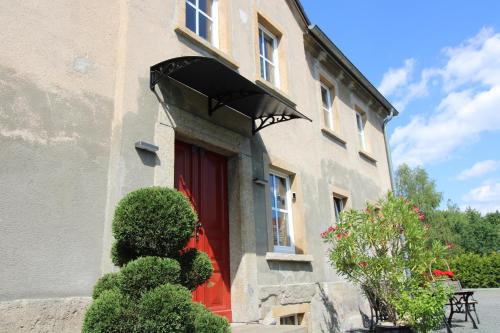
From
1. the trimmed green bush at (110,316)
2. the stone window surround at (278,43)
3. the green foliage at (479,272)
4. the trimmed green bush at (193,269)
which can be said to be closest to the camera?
the trimmed green bush at (110,316)

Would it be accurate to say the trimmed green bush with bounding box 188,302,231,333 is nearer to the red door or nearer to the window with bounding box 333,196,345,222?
→ the red door

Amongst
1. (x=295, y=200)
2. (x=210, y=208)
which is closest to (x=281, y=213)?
(x=295, y=200)

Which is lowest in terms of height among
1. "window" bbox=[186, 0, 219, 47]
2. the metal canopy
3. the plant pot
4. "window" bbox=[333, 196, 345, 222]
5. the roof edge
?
the plant pot

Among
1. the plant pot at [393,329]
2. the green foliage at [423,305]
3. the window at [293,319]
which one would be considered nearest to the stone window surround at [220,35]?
the window at [293,319]

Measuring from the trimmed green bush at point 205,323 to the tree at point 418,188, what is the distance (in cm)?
3169

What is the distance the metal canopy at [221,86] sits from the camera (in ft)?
16.2

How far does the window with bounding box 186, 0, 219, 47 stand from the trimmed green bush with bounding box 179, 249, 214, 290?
385 centimetres

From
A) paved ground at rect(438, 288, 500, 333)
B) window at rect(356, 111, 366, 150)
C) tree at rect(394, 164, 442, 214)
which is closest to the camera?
paved ground at rect(438, 288, 500, 333)

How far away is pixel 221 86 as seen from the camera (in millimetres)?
5570

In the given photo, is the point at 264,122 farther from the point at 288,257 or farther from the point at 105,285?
the point at 105,285

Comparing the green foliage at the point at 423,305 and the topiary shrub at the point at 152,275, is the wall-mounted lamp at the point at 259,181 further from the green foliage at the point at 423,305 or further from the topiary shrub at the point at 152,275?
the topiary shrub at the point at 152,275

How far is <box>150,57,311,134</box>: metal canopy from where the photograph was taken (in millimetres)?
4949

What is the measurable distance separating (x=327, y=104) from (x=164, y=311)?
8603mm

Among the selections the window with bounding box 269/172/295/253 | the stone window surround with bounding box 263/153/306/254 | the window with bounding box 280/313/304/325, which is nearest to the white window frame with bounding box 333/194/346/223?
the stone window surround with bounding box 263/153/306/254
